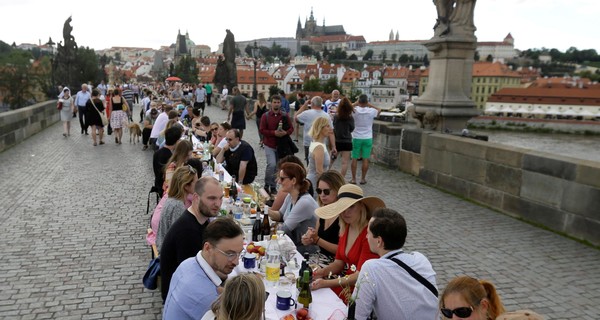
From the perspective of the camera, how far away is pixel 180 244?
131 inches

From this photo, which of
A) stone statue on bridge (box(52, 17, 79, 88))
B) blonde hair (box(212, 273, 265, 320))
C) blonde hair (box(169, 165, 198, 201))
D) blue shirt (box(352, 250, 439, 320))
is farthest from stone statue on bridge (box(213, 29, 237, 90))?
blonde hair (box(212, 273, 265, 320))

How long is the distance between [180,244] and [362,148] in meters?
5.93

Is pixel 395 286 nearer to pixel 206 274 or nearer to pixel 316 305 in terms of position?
pixel 316 305

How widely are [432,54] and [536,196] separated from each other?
12.8ft

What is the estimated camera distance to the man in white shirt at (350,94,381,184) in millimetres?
8680

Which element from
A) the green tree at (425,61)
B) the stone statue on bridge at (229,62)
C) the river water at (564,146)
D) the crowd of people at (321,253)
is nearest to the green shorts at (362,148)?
the river water at (564,146)

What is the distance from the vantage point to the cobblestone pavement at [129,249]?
13.8ft

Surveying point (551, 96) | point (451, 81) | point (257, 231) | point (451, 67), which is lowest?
point (551, 96)

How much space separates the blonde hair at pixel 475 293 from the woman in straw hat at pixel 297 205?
213cm

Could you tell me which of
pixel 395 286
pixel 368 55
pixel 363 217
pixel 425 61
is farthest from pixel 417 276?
pixel 368 55

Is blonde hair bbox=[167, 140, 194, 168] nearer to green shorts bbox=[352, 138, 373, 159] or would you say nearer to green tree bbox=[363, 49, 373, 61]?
green shorts bbox=[352, 138, 373, 159]

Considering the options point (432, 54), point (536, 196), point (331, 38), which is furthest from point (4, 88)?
point (331, 38)

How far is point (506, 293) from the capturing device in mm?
4402

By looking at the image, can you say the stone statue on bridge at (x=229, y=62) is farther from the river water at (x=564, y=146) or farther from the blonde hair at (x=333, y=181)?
the blonde hair at (x=333, y=181)
